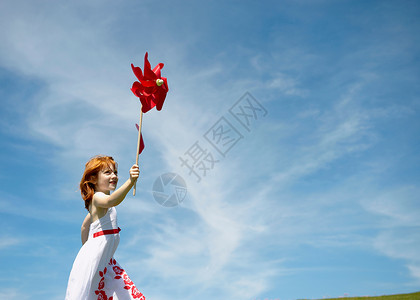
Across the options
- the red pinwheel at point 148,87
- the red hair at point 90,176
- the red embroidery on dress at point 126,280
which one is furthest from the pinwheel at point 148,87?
the red embroidery on dress at point 126,280

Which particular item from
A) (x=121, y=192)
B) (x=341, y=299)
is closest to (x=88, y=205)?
(x=121, y=192)

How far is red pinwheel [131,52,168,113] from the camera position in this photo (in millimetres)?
5547

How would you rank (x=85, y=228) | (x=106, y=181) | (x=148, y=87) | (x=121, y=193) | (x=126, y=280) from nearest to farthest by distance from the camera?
(x=121, y=193)
(x=126, y=280)
(x=106, y=181)
(x=85, y=228)
(x=148, y=87)

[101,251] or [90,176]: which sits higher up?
[90,176]

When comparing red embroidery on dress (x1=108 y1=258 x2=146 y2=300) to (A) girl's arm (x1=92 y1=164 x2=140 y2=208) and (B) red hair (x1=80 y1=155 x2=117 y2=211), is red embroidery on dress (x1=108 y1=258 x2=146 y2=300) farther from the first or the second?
(B) red hair (x1=80 y1=155 x2=117 y2=211)

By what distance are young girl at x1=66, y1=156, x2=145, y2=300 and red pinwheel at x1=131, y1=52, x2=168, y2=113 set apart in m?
1.08

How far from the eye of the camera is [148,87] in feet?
18.4

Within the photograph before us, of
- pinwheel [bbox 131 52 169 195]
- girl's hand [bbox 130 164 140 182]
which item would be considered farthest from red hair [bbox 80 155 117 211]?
pinwheel [bbox 131 52 169 195]

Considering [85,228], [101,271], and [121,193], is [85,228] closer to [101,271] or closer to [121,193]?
[101,271]

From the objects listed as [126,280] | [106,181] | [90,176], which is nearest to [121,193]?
[106,181]

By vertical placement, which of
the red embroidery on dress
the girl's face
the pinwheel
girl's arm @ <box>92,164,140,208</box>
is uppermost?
the pinwheel

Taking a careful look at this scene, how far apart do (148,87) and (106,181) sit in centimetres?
139

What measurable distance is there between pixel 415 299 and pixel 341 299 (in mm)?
2182

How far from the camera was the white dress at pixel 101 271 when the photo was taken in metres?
4.64
